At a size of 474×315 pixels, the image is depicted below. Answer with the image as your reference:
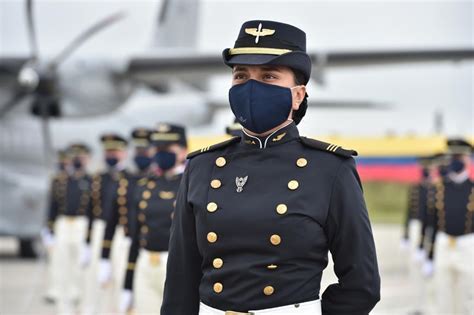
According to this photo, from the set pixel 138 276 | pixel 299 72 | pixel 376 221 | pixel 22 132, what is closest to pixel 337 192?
pixel 299 72

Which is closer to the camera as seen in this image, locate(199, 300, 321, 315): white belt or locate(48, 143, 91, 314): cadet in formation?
locate(199, 300, 321, 315): white belt

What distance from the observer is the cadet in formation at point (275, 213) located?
2475mm

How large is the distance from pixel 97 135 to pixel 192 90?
14.2 feet

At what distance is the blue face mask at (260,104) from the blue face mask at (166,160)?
2.95 m

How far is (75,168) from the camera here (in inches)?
425

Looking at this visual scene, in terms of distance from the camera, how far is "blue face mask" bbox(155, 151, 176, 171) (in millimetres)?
5484

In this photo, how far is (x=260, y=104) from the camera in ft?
8.21

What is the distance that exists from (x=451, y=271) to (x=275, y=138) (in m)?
4.91

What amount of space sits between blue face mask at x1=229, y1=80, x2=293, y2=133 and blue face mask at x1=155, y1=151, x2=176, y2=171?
295cm

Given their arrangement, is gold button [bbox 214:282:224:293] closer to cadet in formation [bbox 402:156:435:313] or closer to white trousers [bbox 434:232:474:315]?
white trousers [bbox 434:232:474:315]

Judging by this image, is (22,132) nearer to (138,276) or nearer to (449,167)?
(449,167)

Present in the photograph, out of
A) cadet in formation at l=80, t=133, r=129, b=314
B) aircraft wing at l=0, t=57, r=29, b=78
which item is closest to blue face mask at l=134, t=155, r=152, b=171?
cadet in formation at l=80, t=133, r=129, b=314

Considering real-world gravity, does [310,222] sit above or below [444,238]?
above

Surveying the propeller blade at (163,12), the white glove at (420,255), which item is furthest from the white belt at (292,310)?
the propeller blade at (163,12)
